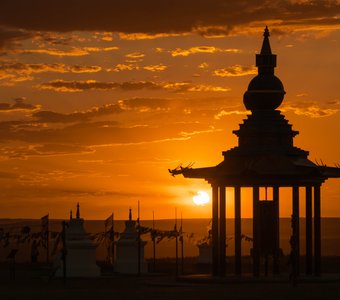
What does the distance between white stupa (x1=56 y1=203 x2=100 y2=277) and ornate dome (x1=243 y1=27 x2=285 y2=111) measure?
54.2ft

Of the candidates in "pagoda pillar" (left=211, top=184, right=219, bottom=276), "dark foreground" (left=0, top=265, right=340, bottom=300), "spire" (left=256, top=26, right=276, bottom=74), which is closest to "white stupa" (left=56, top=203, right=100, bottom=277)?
"dark foreground" (left=0, top=265, right=340, bottom=300)

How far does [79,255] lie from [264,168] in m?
17.6

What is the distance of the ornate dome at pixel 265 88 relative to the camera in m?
67.3

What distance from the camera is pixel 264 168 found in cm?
6531

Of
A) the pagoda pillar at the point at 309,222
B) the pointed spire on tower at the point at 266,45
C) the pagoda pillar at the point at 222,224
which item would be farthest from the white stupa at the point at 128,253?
the pointed spire on tower at the point at 266,45

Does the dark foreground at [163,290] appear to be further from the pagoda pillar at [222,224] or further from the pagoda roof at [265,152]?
the pagoda roof at [265,152]

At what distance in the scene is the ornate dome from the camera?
67.3m

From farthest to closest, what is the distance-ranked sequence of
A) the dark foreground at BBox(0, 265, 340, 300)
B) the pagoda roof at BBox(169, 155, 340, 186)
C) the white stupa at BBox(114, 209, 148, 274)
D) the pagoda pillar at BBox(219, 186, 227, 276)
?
the white stupa at BBox(114, 209, 148, 274)
the pagoda pillar at BBox(219, 186, 227, 276)
the pagoda roof at BBox(169, 155, 340, 186)
the dark foreground at BBox(0, 265, 340, 300)

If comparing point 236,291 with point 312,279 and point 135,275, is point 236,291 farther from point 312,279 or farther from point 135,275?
point 135,275

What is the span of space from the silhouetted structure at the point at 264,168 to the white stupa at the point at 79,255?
1219cm

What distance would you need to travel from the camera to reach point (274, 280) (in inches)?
2581

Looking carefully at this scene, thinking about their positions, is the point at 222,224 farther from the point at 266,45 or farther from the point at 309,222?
the point at 266,45

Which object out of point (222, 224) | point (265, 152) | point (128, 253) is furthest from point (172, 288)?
point (128, 253)

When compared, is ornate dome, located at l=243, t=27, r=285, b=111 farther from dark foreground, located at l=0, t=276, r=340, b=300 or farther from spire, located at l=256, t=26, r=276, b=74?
dark foreground, located at l=0, t=276, r=340, b=300
